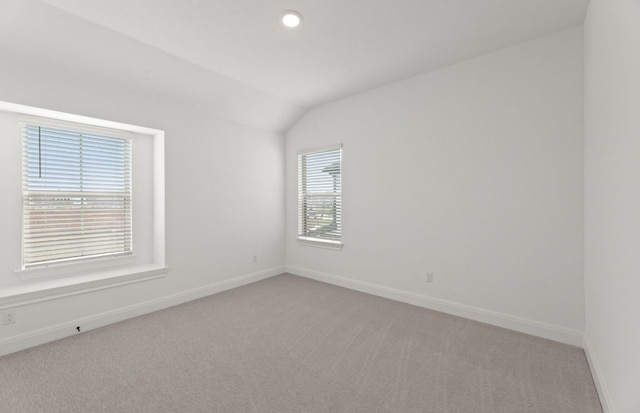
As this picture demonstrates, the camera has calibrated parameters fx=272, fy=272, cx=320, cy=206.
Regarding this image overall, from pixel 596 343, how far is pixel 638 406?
0.90 meters

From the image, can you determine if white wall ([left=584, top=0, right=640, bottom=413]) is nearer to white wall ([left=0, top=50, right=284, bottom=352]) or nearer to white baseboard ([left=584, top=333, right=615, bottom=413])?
white baseboard ([left=584, top=333, right=615, bottom=413])

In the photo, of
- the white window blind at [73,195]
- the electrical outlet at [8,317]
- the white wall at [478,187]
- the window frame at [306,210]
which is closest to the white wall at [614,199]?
the white wall at [478,187]

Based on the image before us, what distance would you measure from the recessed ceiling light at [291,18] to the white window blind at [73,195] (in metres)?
2.47

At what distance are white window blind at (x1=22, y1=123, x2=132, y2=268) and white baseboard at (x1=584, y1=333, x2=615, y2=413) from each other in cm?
451

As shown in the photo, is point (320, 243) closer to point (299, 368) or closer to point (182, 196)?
point (182, 196)

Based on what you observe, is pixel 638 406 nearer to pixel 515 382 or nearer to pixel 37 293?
pixel 515 382

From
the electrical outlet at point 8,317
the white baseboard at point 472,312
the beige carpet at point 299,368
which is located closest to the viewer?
the beige carpet at point 299,368

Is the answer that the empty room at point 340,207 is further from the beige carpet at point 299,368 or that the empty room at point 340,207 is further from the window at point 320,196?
the window at point 320,196

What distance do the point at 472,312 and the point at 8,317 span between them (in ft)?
14.2

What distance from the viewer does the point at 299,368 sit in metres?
2.10

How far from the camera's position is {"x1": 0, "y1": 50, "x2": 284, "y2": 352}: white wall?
8.20 ft

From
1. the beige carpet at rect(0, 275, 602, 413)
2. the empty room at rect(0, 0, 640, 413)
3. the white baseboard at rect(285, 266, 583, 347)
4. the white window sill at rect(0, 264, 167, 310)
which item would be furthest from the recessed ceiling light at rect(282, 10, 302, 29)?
the white baseboard at rect(285, 266, 583, 347)

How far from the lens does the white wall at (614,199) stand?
1.32 meters

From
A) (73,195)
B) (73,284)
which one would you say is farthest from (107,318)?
(73,195)
